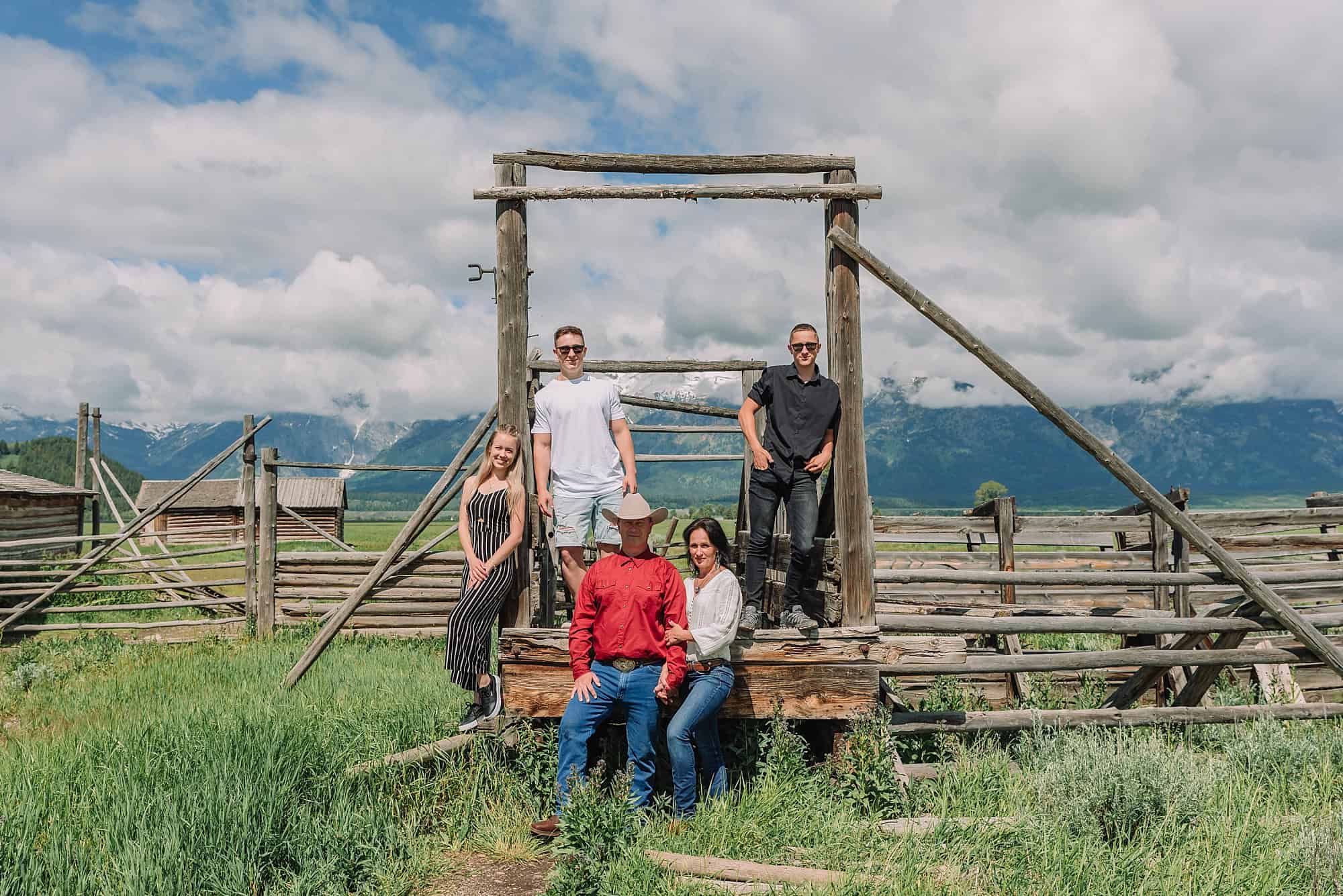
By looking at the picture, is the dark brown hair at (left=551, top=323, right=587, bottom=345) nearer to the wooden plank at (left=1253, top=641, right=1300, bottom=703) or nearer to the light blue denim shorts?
the light blue denim shorts

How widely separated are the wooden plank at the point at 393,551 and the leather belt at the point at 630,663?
2.28 metres

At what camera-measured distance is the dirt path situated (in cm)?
398

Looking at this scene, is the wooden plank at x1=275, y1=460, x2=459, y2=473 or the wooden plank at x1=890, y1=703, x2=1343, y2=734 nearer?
the wooden plank at x1=890, y1=703, x2=1343, y2=734

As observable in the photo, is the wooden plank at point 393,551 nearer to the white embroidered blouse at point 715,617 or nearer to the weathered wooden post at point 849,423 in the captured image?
the white embroidered blouse at point 715,617

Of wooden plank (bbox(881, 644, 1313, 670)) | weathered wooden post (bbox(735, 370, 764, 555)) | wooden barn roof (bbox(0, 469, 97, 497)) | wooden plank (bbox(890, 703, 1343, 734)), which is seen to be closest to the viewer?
wooden plank (bbox(890, 703, 1343, 734))

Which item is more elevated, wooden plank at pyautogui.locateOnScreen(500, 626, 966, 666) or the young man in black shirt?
the young man in black shirt

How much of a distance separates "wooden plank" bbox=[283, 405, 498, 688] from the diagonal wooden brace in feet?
9.81

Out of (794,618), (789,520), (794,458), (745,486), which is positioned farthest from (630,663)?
(745,486)

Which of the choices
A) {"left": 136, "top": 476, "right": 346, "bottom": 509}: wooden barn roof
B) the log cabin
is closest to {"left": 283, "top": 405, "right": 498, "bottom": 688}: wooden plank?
the log cabin

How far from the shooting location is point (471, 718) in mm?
5246

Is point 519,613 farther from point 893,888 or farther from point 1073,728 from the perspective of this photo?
point 1073,728

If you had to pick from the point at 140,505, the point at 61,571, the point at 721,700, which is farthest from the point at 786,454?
the point at 140,505

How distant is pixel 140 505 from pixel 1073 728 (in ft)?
174

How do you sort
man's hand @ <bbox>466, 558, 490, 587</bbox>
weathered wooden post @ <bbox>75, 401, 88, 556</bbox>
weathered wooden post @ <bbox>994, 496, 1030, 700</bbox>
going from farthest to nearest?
weathered wooden post @ <bbox>75, 401, 88, 556</bbox>
weathered wooden post @ <bbox>994, 496, 1030, 700</bbox>
man's hand @ <bbox>466, 558, 490, 587</bbox>
